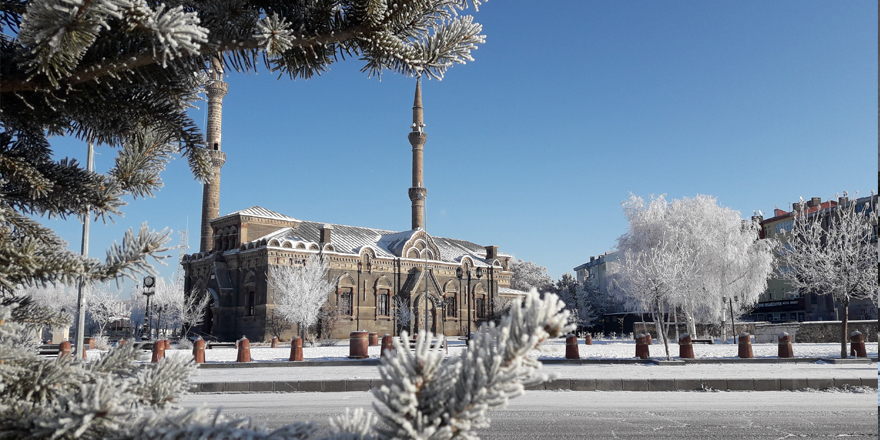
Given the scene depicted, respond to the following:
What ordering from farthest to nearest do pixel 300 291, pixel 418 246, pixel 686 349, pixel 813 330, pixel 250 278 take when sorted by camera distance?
pixel 418 246 → pixel 250 278 → pixel 300 291 → pixel 813 330 → pixel 686 349

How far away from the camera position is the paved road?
24.5ft

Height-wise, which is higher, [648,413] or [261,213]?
[261,213]

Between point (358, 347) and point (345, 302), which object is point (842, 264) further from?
point (345, 302)

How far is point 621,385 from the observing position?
12.7 meters

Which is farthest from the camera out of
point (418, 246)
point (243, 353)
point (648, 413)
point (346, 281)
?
point (418, 246)

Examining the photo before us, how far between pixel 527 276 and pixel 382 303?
32329mm

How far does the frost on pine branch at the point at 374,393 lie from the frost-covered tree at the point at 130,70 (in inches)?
14.1

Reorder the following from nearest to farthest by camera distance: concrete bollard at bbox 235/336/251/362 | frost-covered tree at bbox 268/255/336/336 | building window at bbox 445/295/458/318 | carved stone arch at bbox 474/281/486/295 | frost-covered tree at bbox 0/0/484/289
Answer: frost-covered tree at bbox 0/0/484/289 → concrete bollard at bbox 235/336/251/362 → frost-covered tree at bbox 268/255/336/336 → building window at bbox 445/295/458/318 → carved stone arch at bbox 474/281/486/295

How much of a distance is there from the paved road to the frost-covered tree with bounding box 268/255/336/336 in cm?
2847

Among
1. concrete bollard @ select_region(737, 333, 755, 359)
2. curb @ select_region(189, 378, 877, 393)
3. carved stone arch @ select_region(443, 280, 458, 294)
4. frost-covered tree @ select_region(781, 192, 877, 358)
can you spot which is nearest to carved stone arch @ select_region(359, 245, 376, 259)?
carved stone arch @ select_region(443, 280, 458, 294)

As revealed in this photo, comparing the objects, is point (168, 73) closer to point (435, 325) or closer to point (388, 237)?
point (435, 325)

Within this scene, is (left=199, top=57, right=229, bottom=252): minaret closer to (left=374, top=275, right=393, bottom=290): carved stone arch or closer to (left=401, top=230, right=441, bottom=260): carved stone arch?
(left=374, top=275, right=393, bottom=290): carved stone arch

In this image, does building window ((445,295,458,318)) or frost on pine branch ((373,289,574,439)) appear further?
building window ((445,295,458,318))

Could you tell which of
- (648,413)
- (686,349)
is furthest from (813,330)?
(648,413)
